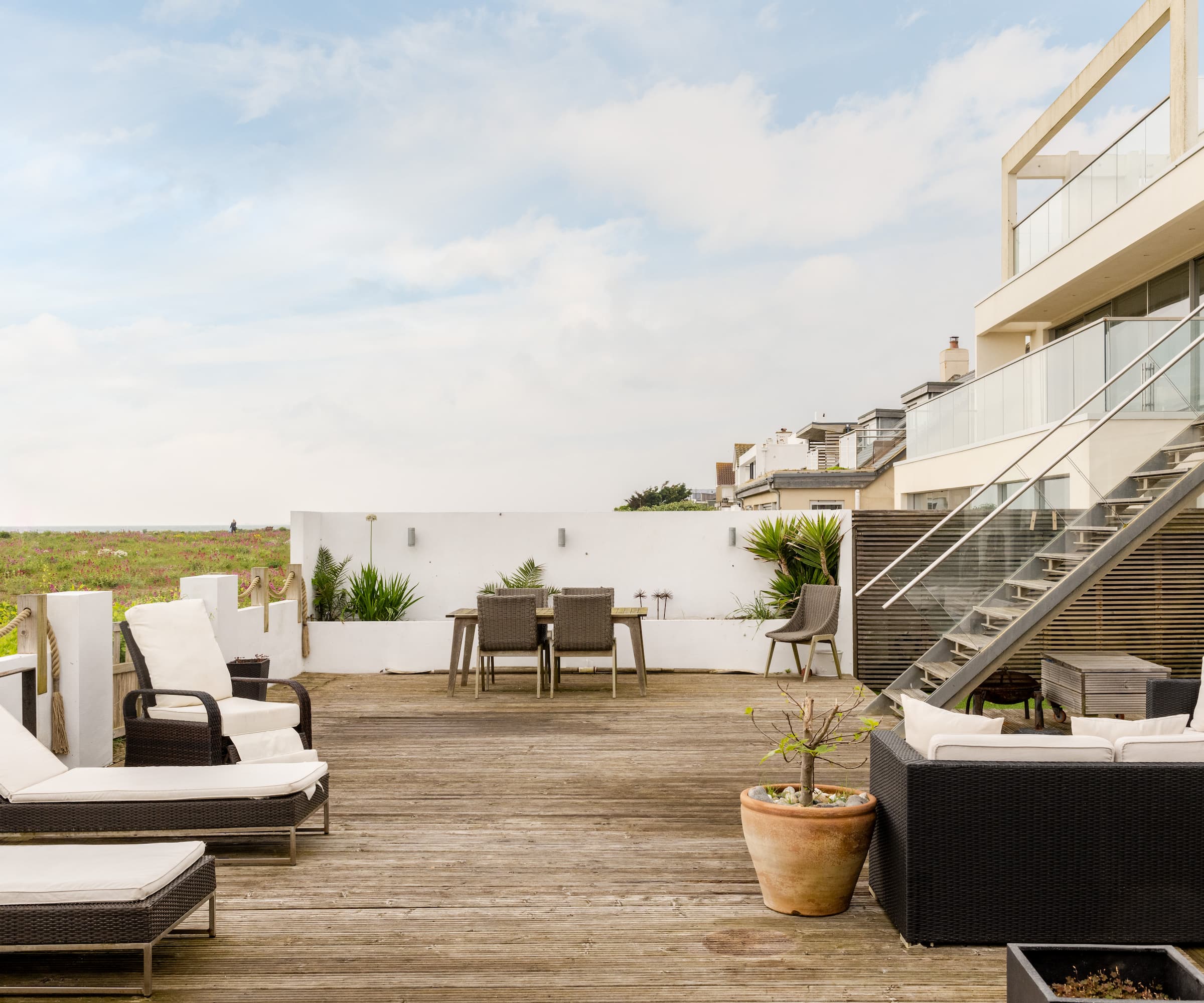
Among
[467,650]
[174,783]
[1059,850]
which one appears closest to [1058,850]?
[1059,850]

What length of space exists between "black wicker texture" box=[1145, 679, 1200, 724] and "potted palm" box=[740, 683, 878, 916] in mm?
2786

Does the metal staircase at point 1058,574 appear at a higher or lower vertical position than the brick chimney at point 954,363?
lower

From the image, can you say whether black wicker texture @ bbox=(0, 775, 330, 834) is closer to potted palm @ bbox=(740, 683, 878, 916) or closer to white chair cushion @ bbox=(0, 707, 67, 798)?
white chair cushion @ bbox=(0, 707, 67, 798)

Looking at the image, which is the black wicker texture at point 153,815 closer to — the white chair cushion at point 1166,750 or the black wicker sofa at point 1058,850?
the black wicker sofa at point 1058,850

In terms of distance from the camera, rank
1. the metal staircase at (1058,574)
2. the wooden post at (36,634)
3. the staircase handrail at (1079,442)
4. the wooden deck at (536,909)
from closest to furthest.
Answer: the wooden deck at (536,909), the wooden post at (36,634), the metal staircase at (1058,574), the staircase handrail at (1079,442)

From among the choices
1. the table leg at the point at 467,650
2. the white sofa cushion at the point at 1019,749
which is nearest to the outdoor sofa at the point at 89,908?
the white sofa cushion at the point at 1019,749

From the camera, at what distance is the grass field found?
1412cm

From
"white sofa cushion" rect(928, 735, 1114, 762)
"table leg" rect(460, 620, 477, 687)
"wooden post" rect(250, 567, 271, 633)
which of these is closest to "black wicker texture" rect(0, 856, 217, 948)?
Result: "white sofa cushion" rect(928, 735, 1114, 762)

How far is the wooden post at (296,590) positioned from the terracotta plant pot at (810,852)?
24.7 ft

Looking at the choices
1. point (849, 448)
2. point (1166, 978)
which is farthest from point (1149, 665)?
point (849, 448)

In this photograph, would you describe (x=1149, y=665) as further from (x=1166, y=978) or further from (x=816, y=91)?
(x=816, y=91)

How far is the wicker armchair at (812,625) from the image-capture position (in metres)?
9.09

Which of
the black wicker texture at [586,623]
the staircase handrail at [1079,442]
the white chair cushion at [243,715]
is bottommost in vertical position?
the white chair cushion at [243,715]

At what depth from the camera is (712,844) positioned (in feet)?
13.7
